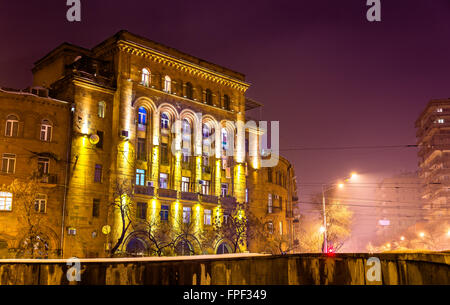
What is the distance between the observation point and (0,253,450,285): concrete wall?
8.74 metres

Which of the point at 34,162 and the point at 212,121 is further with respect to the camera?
the point at 212,121

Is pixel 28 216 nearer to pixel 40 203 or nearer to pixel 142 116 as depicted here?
pixel 40 203

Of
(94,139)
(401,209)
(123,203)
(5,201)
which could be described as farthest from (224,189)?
(401,209)

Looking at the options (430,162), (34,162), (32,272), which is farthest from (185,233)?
(430,162)

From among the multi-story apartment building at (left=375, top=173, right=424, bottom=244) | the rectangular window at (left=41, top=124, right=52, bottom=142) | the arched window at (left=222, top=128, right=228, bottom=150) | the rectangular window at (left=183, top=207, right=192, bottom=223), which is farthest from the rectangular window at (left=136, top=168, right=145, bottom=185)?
the multi-story apartment building at (left=375, top=173, right=424, bottom=244)

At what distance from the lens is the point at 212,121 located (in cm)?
5231

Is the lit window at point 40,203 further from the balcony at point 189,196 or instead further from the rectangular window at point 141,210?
the balcony at point 189,196

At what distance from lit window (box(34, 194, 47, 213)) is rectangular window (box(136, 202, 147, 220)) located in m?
8.29

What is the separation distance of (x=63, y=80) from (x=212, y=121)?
1648 centimetres

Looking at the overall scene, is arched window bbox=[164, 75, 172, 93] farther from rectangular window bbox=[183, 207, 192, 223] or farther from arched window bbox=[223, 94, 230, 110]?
rectangular window bbox=[183, 207, 192, 223]

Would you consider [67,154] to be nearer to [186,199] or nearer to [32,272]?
[186,199]

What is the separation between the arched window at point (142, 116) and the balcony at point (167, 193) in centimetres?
692

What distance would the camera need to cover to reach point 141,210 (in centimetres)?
4381

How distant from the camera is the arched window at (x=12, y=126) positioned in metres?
38.1
